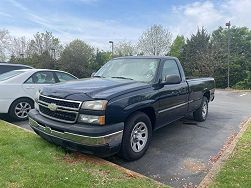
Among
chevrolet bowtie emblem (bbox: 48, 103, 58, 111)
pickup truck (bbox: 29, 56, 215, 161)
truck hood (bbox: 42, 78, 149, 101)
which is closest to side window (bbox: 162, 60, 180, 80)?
pickup truck (bbox: 29, 56, 215, 161)

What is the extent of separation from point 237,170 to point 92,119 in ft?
7.69

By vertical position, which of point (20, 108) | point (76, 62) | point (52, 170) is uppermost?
point (76, 62)

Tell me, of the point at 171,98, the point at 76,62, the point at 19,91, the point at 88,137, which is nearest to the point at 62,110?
the point at 88,137

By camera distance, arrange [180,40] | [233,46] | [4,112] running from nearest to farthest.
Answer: [4,112], [233,46], [180,40]

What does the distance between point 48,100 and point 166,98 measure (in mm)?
2255

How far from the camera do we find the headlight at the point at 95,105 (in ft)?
13.8

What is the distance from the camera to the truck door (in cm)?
553

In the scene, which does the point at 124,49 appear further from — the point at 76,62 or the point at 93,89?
the point at 93,89

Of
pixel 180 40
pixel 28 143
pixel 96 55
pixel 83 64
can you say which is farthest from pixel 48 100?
pixel 180 40

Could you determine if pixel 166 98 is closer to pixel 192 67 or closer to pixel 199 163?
pixel 199 163

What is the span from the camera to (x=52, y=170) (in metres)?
4.08

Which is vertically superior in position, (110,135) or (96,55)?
(96,55)

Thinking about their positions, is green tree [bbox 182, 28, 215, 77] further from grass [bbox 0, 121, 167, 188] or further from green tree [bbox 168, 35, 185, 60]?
grass [bbox 0, 121, 167, 188]

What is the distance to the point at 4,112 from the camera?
7285 millimetres
